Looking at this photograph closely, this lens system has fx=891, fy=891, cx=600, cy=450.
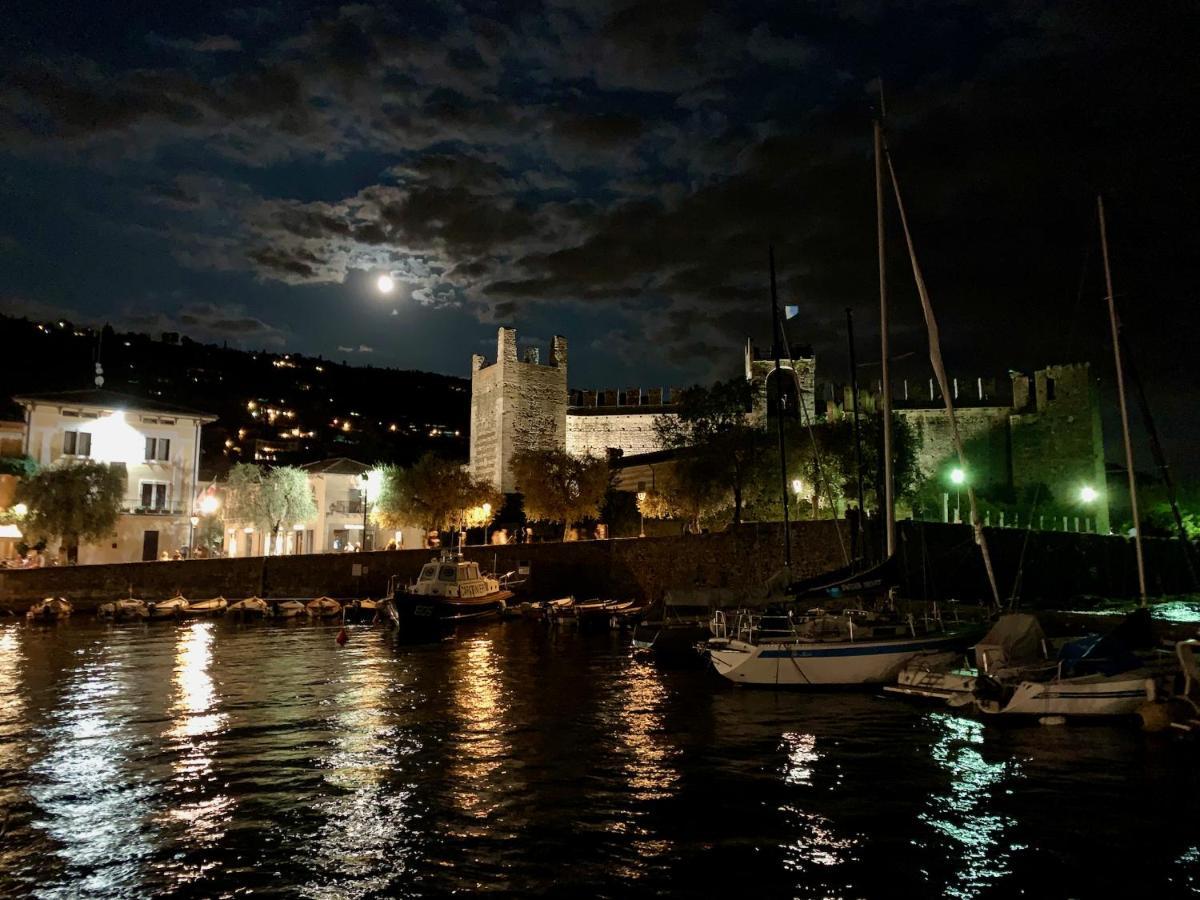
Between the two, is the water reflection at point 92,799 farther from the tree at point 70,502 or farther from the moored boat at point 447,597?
the tree at point 70,502

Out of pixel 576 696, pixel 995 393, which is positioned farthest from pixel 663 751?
pixel 995 393

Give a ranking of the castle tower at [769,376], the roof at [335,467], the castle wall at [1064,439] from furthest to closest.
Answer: the castle tower at [769,376] < the roof at [335,467] < the castle wall at [1064,439]

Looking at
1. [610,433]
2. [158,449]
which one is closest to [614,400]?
[610,433]

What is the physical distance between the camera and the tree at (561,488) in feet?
180

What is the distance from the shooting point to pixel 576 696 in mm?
19281

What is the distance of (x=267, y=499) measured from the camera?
176 feet

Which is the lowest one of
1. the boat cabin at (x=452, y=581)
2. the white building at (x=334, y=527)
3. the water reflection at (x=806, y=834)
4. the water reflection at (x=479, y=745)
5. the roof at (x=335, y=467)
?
the water reflection at (x=806, y=834)

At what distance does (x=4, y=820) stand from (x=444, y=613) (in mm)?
22817

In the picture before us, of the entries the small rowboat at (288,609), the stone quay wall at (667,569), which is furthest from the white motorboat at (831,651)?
the small rowboat at (288,609)

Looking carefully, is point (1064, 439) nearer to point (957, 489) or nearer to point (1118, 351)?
point (957, 489)

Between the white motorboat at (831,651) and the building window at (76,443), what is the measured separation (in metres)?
43.5

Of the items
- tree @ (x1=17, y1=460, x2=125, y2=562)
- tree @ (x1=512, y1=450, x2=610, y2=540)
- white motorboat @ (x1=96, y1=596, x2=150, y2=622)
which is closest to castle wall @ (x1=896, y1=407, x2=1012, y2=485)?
tree @ (x1=512, y1=450, x2=610, y2=540)

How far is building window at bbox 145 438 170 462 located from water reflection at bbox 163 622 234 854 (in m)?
29.6

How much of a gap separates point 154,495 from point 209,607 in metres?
13.2
